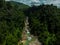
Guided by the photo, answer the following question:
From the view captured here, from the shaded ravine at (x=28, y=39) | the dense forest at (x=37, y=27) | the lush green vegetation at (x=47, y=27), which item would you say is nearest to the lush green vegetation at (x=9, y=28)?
the dense forest at (x=37, y=27)

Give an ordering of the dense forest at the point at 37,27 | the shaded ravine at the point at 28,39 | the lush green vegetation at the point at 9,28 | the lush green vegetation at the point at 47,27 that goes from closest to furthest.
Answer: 1. the lush green vegetation at the point at 9,28
2. the dense forest at the point at 37,27
3. the lush green vegetation at the point at 47,27
4. the shaded ravine at the point at 28,39

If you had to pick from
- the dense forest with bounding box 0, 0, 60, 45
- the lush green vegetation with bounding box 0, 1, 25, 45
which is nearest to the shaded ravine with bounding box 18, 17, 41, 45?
the dense forest with bounding box 0, 0, 60, 45

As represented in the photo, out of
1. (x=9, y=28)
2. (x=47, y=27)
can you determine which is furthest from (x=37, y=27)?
(x=9, y=28)

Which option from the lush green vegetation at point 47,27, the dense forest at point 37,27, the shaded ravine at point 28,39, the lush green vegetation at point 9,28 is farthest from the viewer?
the shaded ravine at point 28,39

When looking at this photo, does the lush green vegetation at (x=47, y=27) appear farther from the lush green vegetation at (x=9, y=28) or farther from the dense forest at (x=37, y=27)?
the lush green vegetation at (x=9, y=28)

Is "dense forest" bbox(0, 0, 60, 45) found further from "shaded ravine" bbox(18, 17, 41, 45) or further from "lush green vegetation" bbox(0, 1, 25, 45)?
"shaded ravine" bbox(18, 17, 41, 45)

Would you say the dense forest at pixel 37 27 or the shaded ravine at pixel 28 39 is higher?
the dense forest at pixel 37 27

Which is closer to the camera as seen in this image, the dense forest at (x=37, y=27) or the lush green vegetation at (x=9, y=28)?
the lush green vegetation at (x=9, y=28)

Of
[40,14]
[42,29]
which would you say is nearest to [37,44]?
[42,29]

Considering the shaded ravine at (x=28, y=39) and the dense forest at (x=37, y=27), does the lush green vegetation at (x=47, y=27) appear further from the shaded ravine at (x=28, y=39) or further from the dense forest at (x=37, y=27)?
the shaded ravine at (x=28, y=39)

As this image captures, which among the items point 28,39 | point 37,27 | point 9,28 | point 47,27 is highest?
point 9,28

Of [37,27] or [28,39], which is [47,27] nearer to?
[37,27]
